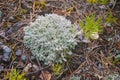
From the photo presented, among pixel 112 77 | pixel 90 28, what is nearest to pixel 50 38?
pixel 90 28

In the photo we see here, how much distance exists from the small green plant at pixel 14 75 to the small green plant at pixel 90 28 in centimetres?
74

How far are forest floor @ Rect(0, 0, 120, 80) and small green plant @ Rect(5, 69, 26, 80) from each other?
0.04 feet

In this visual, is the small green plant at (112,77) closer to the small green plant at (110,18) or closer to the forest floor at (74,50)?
the forest floor at (74,50)

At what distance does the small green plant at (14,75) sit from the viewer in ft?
6.88

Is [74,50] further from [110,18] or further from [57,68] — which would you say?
[110,18]

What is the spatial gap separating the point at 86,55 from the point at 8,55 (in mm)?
722

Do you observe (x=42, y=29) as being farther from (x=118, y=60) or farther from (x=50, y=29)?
(x=118, y=60)

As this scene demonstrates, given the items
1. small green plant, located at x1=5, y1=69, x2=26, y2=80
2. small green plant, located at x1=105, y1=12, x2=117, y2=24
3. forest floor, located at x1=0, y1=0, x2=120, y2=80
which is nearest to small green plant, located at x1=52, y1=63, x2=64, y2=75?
forest floor, located at x1=0, y1=0, x2=120, y2=80

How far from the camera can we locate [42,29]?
7.84 ft

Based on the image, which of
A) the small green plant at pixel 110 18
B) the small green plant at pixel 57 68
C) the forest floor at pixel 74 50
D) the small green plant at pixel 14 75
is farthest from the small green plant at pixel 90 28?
the small green plant at pixel 14 75

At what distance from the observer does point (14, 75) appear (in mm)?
2105

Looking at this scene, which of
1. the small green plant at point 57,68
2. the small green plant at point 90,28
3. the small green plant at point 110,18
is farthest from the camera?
the small green plant at point 110,18

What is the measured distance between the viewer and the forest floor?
2271 millimetres

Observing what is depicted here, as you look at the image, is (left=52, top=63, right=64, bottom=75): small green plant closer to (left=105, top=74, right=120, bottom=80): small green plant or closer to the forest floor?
the forest floor
